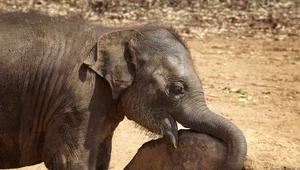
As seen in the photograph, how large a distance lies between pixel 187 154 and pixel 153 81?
0.74 meters

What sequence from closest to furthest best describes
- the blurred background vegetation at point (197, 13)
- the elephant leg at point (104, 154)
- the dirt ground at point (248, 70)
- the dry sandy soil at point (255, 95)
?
the elephant leg at point (104, 154), the dry sandy soil at point (255, 95), the dirt ground at point (248, 70), the blurred background vegetation at point (197, 13)

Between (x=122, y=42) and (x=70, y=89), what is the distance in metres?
0.62

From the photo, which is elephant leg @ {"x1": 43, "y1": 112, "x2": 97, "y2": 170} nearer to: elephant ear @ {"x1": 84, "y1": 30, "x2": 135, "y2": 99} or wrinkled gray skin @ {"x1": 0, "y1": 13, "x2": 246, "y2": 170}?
wrinkled gray skin @ {"x1": 0, "y1": 13, "x2": 246, "y2": 170}

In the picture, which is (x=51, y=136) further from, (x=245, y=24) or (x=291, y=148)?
(x=245, y=24)

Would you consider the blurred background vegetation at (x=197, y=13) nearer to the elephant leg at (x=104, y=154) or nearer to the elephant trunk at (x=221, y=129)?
the elephant leg at (x=104, y=154)

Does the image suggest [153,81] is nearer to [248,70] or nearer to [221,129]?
[221,129]

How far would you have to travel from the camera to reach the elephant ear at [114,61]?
592cm

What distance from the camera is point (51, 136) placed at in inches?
235

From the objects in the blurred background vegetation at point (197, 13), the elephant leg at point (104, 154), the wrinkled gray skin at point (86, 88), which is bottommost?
the blurred background vegetation at point (197, 13)

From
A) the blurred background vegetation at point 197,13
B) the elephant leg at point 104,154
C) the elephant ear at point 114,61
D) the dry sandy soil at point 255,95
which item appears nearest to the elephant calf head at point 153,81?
the elephant ear at point 114,61

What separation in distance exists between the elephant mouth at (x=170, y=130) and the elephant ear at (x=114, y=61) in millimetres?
452

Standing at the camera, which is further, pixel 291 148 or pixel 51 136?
pixel 291 148

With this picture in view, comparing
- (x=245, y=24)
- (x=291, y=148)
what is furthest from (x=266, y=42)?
(x=291, y=148)

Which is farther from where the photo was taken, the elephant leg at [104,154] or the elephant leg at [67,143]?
the elephant leg at [104,154]
